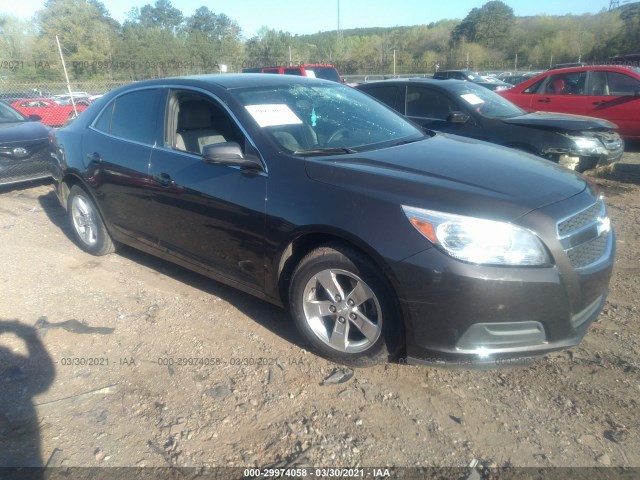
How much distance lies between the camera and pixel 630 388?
2646mm

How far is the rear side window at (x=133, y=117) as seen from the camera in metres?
3.91

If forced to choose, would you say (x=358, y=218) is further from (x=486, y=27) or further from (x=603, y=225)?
(x=486, y=27)

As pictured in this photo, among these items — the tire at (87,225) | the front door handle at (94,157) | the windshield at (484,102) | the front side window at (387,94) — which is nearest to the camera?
the front door handle at (94,157)

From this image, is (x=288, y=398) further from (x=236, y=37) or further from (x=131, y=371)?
(x=236, y=37)

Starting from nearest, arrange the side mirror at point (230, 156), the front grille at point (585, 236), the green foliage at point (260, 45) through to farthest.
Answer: the front grille at point (585, 236) → the side mirror at point (230, 156) → the green foliage at point (260, 45)

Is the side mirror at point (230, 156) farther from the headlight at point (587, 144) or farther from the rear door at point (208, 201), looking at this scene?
the headlight at point (587, 144)

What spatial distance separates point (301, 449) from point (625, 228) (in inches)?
174

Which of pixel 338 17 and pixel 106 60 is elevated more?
pixel 338 17

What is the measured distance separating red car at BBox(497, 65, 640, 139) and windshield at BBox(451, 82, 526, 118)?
11.3 feet

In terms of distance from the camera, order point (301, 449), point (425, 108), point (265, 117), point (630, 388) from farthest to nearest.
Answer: point (425, 108) → point (265, 117) → point (630, 388) → point (301, 449)

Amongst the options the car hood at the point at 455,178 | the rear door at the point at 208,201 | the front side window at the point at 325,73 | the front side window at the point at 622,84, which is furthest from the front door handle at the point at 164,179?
the front side window at the point at 325,73

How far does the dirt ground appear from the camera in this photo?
230 cm

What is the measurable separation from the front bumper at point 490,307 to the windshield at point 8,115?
8208 mm

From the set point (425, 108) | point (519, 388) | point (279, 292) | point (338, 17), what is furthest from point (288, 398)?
point (338, 17)
